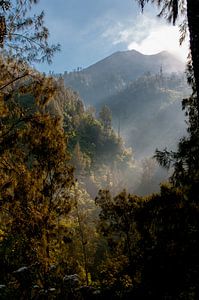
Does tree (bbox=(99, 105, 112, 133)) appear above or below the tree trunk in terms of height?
above

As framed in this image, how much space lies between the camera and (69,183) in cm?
1207

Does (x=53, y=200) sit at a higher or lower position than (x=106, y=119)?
lower

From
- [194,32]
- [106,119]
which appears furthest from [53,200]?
[106,119]

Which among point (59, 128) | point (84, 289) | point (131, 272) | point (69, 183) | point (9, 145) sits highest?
point (59, 128)

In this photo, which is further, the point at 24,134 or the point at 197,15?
the point at 24,134

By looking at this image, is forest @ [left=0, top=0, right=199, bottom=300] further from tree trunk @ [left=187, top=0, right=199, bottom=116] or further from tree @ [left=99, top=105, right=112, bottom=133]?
tree @ [left=99, top=105, right=112, bottom=133]

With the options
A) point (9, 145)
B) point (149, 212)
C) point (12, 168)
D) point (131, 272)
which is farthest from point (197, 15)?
point (131, 272)

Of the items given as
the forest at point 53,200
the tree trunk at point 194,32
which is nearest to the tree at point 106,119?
the forest at point 53,200

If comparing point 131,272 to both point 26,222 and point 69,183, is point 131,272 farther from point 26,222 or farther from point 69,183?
point 26,222

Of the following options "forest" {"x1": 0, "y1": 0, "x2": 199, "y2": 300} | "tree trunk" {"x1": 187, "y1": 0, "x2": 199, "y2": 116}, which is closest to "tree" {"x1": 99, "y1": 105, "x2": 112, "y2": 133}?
"forest" {"x1": 0, "y1": 0, "x2": 199, "y2": 300}

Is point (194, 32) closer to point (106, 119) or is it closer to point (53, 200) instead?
point (53, 200)

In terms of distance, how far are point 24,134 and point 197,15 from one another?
7.11 meters

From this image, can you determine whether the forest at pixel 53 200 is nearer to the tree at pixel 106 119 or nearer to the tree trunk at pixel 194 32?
the tree trunk at pixel 194 32

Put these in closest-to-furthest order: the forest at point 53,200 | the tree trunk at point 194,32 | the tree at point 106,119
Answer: the tree trunk at point 194,32, the forest at point 53,200, the tree at point 106,119
